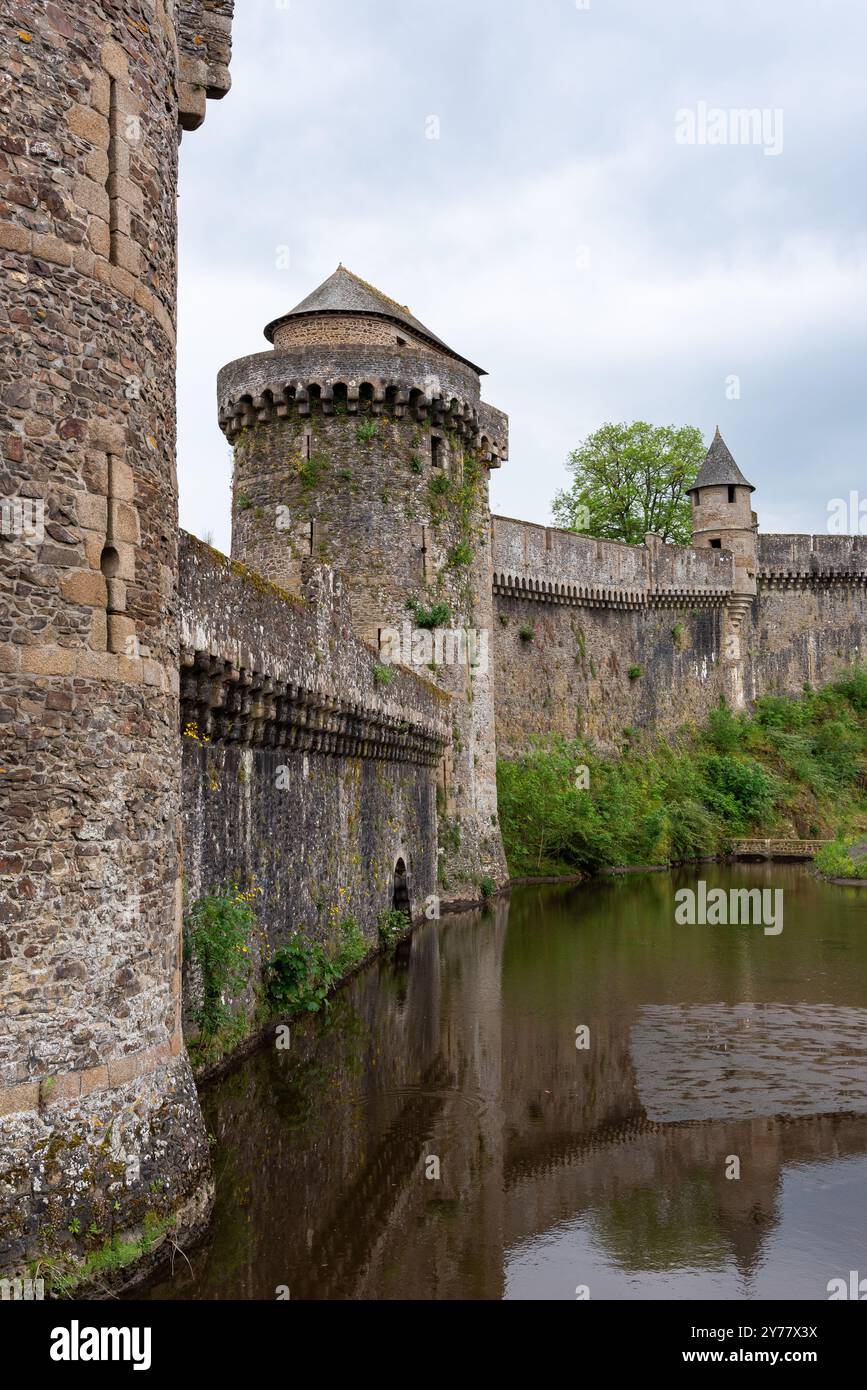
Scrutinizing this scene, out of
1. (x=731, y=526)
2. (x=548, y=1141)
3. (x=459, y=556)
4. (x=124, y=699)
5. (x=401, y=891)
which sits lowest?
(x=548, y=1141)

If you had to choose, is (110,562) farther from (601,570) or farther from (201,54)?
(601,570)

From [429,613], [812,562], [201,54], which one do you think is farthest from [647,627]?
[201,54]

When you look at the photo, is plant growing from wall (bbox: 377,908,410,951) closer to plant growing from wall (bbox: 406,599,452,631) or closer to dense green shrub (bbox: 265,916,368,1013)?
dense green shrub (bbox: 265,916,368,1013)

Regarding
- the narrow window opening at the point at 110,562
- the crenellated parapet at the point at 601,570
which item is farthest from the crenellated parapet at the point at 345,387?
the narrow window opening at the point at 110,562

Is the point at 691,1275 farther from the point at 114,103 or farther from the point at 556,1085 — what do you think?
the point at 114,103

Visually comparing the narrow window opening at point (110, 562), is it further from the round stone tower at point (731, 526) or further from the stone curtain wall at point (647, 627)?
the round stone tower at point (731, 526)

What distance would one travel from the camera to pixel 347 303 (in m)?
27.4

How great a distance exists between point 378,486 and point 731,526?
76.6ft

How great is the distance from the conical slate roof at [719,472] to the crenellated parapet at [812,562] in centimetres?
324

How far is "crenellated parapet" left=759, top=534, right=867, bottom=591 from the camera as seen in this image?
1860 inches

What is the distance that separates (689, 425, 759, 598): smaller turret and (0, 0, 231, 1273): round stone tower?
1553 inches

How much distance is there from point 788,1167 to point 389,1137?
3262 mm

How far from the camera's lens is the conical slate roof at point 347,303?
27.2m

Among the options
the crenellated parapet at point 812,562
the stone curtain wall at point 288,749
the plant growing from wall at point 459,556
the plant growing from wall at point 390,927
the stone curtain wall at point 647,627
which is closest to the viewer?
the stone curtain wall at point 288,749
